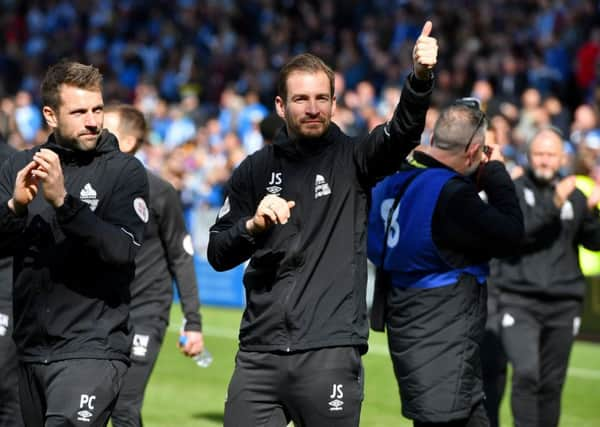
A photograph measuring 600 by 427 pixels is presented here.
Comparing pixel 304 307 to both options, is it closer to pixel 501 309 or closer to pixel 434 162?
pixel 434 162

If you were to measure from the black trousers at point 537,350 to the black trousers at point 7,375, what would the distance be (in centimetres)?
336

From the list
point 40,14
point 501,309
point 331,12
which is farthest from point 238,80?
point 501,309

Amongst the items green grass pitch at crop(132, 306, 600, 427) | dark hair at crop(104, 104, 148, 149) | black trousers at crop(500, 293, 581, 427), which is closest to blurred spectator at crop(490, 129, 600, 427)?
black trousers at crop(500, 293, 581, 427)

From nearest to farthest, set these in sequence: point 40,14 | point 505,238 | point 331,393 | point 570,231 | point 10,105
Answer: point 331,393 < point 505,238 < point 570,231 < point 10,105 < point 40,14

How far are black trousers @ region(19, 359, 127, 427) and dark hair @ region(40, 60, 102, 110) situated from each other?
121 centimetres

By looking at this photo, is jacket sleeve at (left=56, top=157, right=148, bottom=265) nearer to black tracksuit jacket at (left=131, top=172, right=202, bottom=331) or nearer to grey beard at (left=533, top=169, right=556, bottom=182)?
black tracksuit jacket at (left=131, top=172, right=202, bottom=331)

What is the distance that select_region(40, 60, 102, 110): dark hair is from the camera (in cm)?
588

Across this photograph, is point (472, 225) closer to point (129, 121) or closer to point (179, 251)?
point (179, 251)

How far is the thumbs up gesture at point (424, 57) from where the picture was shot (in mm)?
5266

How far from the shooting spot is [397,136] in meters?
5.48

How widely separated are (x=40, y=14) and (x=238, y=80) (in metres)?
8.83

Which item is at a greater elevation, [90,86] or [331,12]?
[331,12]

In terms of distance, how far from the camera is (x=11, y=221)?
18.6ft

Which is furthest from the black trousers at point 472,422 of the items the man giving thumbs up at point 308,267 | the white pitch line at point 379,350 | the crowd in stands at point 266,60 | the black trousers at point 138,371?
the white pitch line at point 379,350
